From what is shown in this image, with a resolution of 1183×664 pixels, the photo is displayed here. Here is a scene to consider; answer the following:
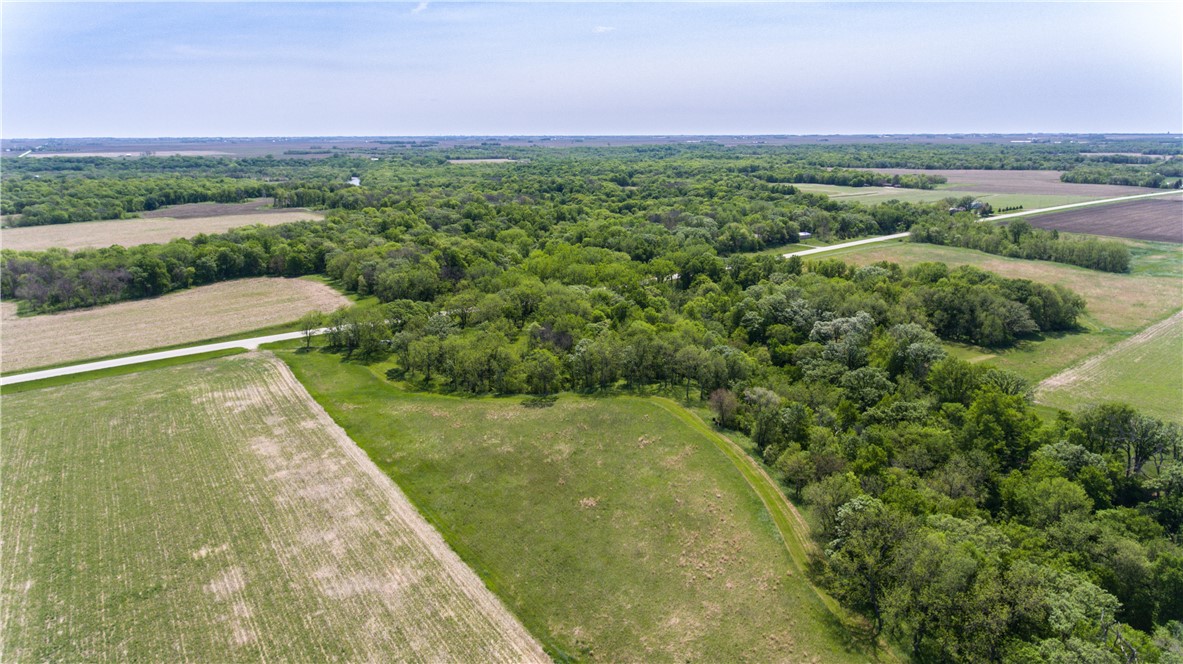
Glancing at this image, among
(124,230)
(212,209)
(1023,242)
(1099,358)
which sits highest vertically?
(212,209)

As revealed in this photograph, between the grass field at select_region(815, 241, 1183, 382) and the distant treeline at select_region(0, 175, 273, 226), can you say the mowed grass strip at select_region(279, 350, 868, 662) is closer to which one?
the grass field at select_region(815, 241, 1183, 382)

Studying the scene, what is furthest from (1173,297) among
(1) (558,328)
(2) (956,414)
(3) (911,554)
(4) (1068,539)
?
(1) (558,328)

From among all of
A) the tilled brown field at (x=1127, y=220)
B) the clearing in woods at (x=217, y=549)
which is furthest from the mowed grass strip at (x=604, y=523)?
the tilled brown field at (x=1127, y=220)

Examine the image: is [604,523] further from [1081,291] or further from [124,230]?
[124,230]

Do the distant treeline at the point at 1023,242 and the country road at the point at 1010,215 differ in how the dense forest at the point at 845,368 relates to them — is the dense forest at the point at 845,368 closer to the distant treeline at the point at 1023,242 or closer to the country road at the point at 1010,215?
the distant treeline at the point at 1023,242

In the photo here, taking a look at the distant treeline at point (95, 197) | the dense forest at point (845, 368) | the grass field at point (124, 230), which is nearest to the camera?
the dense forest at point (845, 368)

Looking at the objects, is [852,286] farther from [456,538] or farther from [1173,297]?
[456,538]

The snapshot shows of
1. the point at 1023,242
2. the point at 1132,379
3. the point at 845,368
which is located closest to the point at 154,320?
the point at 845,368
